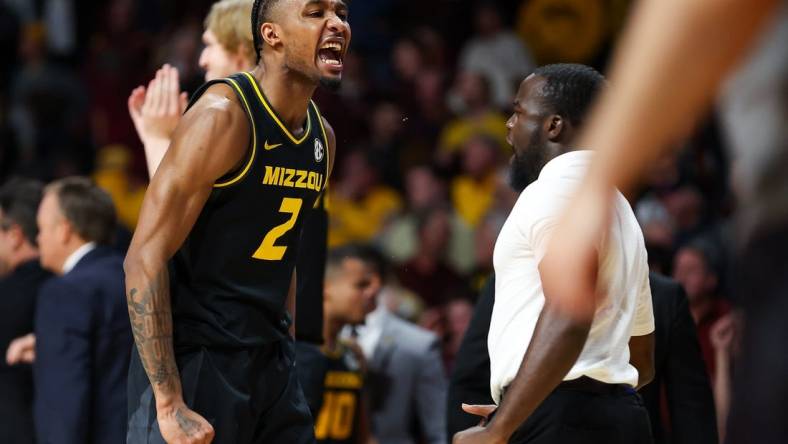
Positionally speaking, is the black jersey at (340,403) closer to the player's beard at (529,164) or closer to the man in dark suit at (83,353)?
the man in dark suit at (83,353)

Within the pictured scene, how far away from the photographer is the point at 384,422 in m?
7.28

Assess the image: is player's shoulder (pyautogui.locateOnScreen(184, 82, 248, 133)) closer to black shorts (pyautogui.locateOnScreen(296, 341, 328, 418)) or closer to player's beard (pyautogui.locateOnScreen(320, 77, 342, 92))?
player's beard (pyautogui.locateOnScreen(320, 77, 342, 92))

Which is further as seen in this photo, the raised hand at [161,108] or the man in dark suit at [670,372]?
the man in dark suit at [670,372]

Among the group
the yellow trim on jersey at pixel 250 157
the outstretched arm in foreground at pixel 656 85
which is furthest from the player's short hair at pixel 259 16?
the outstretched arm in foreground at pixel 656 85

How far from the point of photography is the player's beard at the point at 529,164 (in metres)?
3.94

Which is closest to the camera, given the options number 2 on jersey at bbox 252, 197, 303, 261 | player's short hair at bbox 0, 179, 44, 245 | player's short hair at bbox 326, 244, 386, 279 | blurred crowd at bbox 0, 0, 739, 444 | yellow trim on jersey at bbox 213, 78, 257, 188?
yellow trim on jersey at bbox 213, 78, 257, 188

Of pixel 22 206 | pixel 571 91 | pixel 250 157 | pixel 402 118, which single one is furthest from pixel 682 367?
pixel 402 118

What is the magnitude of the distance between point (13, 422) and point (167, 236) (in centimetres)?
263

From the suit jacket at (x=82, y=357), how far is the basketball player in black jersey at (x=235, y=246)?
1.38 metres

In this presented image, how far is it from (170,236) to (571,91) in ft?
4.24

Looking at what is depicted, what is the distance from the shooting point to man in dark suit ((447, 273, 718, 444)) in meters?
5.01

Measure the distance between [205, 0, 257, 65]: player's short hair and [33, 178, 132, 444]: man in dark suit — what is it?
3.93 feet

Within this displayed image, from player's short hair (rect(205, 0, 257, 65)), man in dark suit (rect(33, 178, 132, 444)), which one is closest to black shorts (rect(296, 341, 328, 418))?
→ man in dark suit (rect(33, 178, 132, 444))

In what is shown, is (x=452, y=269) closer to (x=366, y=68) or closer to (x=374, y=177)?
(x=374, y=177)
